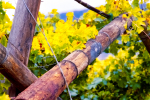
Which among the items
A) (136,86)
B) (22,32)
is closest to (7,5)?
(22,32)

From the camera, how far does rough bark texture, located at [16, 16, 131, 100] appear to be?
673 mm

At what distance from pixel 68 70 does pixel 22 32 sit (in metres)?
0.33

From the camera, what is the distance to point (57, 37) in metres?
1.11

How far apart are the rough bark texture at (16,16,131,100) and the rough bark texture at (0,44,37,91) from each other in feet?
0.34

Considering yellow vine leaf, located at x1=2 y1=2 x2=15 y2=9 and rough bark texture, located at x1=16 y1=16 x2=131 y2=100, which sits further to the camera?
yellow vine leaf, located at x1=2 y1=2 x2=15 y2=9

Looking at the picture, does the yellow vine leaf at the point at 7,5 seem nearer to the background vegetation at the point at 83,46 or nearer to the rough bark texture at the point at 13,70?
the background vegetation at the point at 83,46

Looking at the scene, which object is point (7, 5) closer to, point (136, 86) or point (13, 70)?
point (13, 70)

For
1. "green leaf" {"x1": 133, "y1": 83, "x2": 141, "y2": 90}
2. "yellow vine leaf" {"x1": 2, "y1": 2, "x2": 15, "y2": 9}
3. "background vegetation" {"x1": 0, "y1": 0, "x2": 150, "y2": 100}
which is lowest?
A: "green leaf" {"x1": 133, "y1": 83, "x2": 141, "y2": 90}

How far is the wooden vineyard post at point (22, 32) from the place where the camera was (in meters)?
0.93

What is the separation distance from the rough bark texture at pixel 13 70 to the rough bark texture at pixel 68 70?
0.10 m

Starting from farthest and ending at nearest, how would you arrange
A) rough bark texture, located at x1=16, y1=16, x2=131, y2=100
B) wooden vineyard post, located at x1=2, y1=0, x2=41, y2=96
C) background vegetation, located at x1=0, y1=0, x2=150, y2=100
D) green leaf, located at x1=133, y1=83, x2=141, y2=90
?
1. green leaf, located at x1=133, y1=83, x2=141, y2=90
2. background vegetation, located at x1=0, y1=0, x2=150, y2=100
3. wooden vineyard post, located at x1=2, y1=0, x2=41, y2=96
4. rough bark texture, located at x1=16, y1=16, x2=131, y2=100

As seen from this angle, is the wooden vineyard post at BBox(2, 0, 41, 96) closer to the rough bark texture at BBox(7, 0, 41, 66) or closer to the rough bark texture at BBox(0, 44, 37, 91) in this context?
the rough bark texture at BBox(7, 0, 41, 66)

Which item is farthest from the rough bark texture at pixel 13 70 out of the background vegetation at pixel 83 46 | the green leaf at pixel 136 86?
the green leaf at pixel 136 86

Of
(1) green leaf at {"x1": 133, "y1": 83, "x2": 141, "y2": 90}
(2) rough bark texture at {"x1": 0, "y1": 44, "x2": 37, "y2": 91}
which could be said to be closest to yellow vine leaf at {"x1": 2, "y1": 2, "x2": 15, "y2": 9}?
(2) rough bark texture at {"x1": 0, "y1": 44, "x2": 37, "y2": 91}
